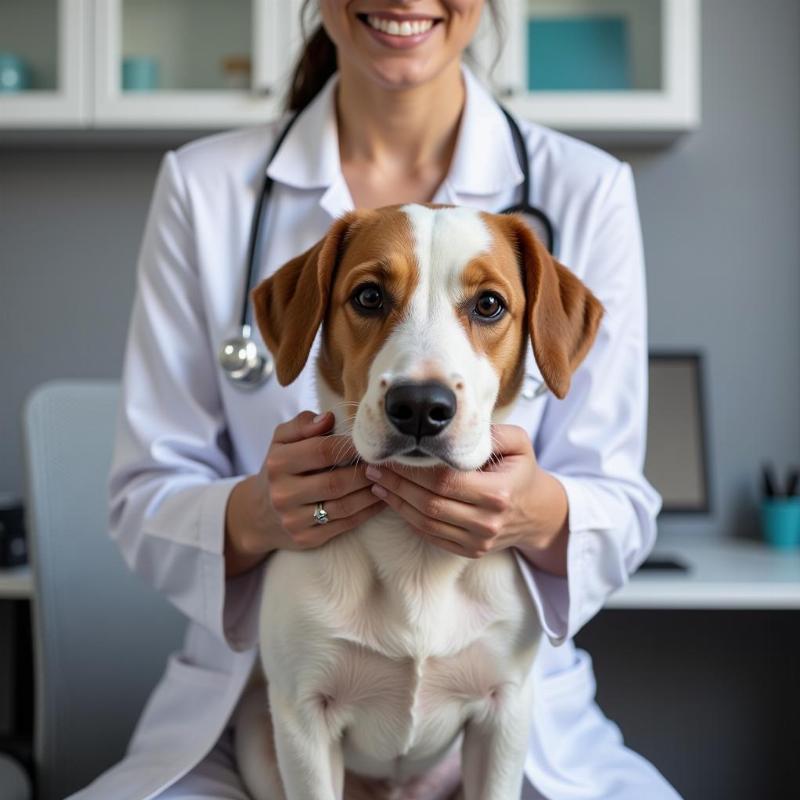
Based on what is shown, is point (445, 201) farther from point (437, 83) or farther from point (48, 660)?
point (48, 660)

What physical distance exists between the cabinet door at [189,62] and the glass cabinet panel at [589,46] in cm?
54

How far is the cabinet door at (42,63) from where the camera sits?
224cm

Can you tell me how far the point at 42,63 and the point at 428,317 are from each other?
1.71m

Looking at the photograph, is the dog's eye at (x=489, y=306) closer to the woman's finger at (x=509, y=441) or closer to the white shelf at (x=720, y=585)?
the woman's finger at (x=509, y=441)

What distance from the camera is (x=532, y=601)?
1044 mm

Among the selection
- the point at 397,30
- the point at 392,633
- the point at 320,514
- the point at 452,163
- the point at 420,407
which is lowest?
the point at 392,633

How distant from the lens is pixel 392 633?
3.24ft

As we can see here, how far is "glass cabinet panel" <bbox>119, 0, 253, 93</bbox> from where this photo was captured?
2277 millimetres

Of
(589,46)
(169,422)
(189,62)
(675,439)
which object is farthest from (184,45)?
(675,439)

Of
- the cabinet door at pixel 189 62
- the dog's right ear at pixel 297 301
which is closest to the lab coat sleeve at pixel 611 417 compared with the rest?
the dog's right ear at pixel 297 301

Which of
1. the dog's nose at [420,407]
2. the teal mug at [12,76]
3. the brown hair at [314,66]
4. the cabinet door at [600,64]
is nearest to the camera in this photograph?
the dog's nose at [420,407]

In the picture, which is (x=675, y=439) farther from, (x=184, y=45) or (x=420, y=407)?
(x=420, y=407)

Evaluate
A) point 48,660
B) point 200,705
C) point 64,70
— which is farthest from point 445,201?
point 64,70

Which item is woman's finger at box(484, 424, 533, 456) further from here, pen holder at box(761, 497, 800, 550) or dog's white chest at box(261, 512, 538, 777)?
pen holder at box(761, 497, 800, 550)
